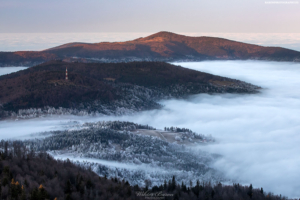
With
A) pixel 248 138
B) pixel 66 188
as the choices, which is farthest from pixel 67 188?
pixel 248 138

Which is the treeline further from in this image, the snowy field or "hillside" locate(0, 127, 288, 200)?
the snowy field

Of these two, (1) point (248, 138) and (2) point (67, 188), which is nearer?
(2) point (67, 188)

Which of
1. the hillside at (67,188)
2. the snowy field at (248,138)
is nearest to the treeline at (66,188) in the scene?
the hillside at (67,188)

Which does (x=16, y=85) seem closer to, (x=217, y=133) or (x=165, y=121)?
(x=165, y=121)

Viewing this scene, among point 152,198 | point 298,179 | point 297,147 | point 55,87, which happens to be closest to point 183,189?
point 152,198

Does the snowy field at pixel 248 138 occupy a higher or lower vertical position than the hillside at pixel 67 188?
lower

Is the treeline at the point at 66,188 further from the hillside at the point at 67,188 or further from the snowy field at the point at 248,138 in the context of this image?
the snowy field at the point at 248,138

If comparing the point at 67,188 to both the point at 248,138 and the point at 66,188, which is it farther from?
the point at 248,138

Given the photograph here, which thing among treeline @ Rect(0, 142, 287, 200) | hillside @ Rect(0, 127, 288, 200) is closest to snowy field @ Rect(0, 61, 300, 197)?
treeline @ Rect(0, 142, 287, 200)

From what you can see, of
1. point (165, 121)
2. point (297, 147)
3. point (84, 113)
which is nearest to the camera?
point (297, 147)
